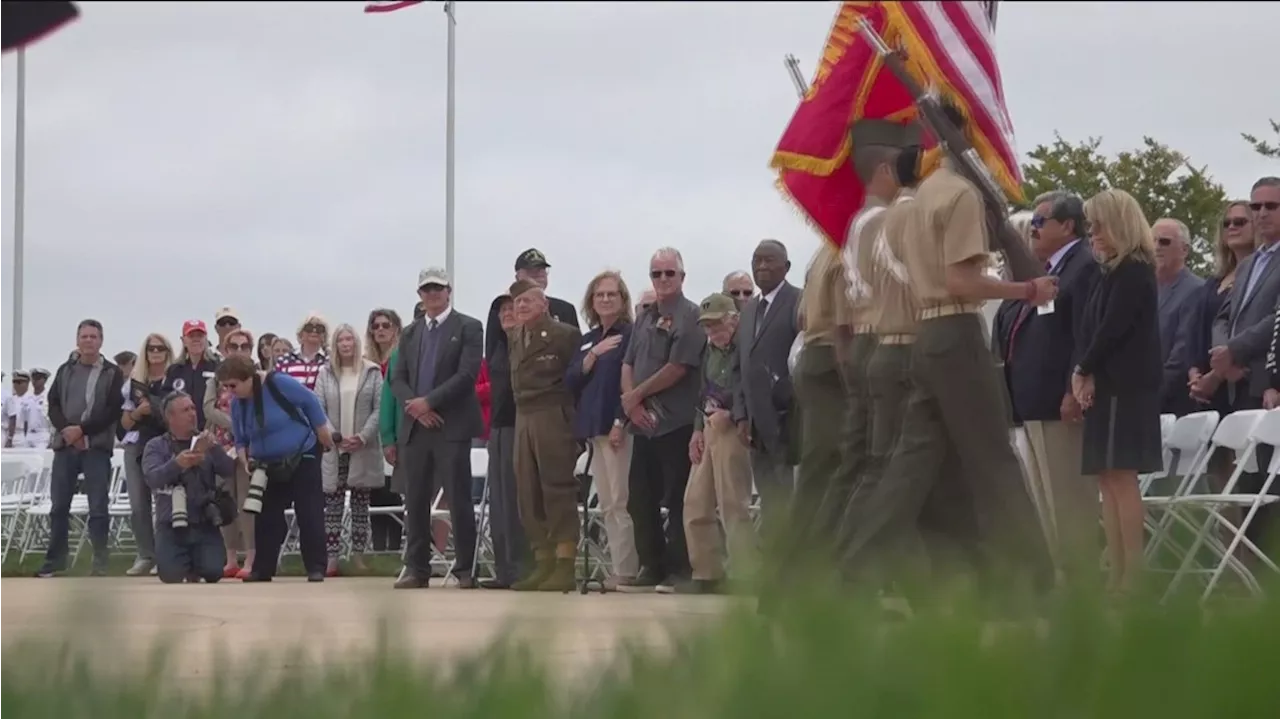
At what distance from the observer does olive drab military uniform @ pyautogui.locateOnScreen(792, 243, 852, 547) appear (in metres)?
8.21

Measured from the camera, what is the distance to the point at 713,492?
11109mm

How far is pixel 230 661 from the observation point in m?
2.41

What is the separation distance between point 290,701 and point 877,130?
6062 mm

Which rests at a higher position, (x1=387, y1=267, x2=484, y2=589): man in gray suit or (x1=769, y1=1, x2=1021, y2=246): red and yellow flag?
(x1=769, y1=1, x2=1021, y2=246): red and yellow flag

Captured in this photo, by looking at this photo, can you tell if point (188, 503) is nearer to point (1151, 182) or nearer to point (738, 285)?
point (738, 285)

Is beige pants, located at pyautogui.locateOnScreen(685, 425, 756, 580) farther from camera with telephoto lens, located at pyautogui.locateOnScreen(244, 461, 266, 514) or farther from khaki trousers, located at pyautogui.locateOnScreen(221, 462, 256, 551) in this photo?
khaki trousers, located at pyautogui.locateOnScreen(221, 462, 256, 551)

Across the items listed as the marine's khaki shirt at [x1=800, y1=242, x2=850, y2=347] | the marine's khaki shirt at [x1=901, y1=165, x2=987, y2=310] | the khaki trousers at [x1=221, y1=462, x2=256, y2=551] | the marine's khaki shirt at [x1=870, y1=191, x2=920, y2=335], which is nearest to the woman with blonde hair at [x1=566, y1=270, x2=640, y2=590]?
the marine's khaki shirt at [x1=800, y1=242, x2=850, y2=347]

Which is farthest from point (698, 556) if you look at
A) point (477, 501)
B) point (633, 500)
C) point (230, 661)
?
point (230, 661)

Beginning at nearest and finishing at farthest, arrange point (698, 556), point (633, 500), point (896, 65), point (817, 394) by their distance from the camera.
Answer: point (896, 65), point (817, 394), point (698, 556), point (633, 500)

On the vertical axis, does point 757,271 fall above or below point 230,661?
above

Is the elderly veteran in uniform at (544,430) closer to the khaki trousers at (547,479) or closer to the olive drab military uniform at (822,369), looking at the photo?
the khaki trousers at (547,479)

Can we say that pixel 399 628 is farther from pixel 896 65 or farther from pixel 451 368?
pixel 451 368

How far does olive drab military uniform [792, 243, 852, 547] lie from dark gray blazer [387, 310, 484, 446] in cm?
406

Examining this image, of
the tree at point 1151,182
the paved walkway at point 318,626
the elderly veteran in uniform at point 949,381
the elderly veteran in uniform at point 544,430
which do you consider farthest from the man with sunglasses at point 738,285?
the tree at point 1151,182
